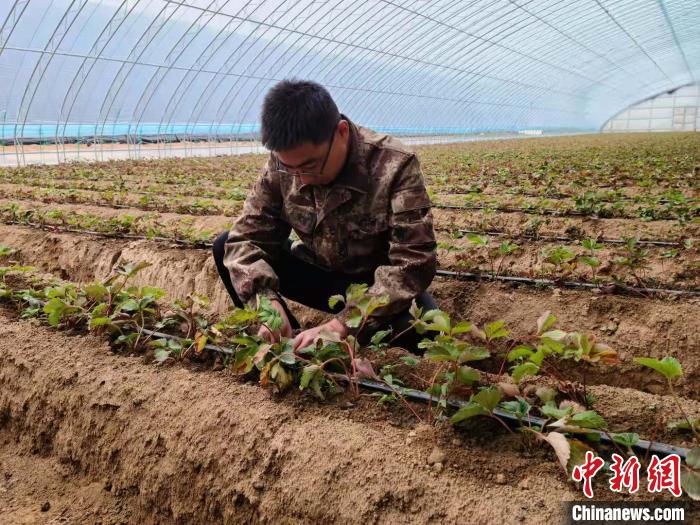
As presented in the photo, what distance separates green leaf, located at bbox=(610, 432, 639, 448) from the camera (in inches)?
69.0

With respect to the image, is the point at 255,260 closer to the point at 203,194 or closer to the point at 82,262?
the point at 82,262

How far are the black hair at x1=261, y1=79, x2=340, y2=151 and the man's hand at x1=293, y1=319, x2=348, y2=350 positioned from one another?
722 mm

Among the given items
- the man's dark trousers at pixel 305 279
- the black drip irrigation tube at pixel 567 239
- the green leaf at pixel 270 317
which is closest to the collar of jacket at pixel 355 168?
the man's dark trousers at pixel 305 279

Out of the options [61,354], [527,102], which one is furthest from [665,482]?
[527,102]

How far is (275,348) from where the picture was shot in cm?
230

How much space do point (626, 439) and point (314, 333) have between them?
45.2 inches

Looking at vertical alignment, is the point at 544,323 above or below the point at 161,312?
above

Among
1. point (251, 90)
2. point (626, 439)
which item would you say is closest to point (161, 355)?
point (626, 439)

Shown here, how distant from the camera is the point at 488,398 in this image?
5.98 feet

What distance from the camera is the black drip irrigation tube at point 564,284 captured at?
155 inches

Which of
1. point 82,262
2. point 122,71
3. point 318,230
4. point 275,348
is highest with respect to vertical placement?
point 122,71

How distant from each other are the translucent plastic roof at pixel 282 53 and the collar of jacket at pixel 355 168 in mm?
15335

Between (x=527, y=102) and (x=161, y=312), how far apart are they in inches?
1862

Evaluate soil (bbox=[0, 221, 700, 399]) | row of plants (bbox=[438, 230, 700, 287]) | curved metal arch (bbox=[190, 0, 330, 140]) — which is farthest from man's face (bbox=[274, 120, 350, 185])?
curved metal arch (bbox=[190, 0, 330, 140])
